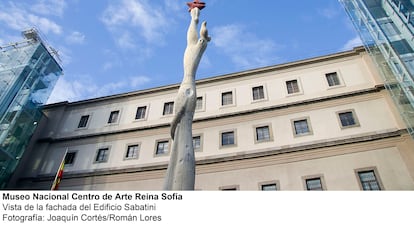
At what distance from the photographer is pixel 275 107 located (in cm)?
2153

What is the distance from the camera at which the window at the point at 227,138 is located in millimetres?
21062

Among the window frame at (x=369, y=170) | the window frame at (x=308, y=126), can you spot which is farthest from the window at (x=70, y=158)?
the window frame at (x=369, y=170)

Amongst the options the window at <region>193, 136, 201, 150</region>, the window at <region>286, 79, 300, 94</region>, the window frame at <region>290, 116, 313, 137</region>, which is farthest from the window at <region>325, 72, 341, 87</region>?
the window at <region>193, 136, 201, 150</region>

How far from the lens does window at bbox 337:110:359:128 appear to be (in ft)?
63.0

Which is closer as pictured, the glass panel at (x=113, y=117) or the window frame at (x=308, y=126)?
the window frame at (x=308, y=126)

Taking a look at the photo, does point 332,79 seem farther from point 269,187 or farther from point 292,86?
point 269,187

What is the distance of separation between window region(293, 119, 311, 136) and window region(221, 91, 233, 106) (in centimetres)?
536

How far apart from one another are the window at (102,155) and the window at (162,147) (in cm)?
401

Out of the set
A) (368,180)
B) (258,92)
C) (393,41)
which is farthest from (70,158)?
(393,41)

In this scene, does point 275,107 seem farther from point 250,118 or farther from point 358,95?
point 358,95

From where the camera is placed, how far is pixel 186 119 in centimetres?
748

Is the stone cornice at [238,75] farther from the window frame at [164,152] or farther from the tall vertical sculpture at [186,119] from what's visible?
the tall vertical sculpture at [186,119]

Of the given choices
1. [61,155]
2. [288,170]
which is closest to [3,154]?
[61,155]
